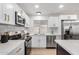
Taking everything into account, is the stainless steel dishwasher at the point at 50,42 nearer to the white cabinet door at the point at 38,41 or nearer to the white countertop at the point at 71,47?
the white cabinet door at the point at 38,41

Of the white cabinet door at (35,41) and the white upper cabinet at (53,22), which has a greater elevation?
the white upper cabinet at (53,22)

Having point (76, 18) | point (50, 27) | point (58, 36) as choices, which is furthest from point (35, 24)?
point (76, 18)

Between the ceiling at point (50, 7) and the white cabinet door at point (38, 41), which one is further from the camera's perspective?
the white cabinet door at point (38, 41)

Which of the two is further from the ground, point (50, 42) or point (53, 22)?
point (53, 22)

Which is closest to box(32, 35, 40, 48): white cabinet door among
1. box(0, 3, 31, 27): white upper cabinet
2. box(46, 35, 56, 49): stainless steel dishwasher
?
box(46, 35, 56, 49): stainless steel dishwasher

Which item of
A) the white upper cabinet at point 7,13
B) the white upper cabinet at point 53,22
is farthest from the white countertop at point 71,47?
the white upper cabinet at point 53,22

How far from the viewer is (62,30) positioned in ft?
20.3

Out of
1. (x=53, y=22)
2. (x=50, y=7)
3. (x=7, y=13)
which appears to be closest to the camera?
(x=7, y=13)

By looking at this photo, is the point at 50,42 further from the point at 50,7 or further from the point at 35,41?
the point at 50,7

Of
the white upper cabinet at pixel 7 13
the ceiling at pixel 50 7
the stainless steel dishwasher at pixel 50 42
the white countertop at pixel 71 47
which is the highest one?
the ceiling at pixel 50 7

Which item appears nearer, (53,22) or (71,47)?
(71,47)

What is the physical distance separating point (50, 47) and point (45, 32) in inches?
41.0

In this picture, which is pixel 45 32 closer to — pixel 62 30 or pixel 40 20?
pixel 40 20

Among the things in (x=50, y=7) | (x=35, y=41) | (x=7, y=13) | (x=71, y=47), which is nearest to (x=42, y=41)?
(x=35, y=41)
